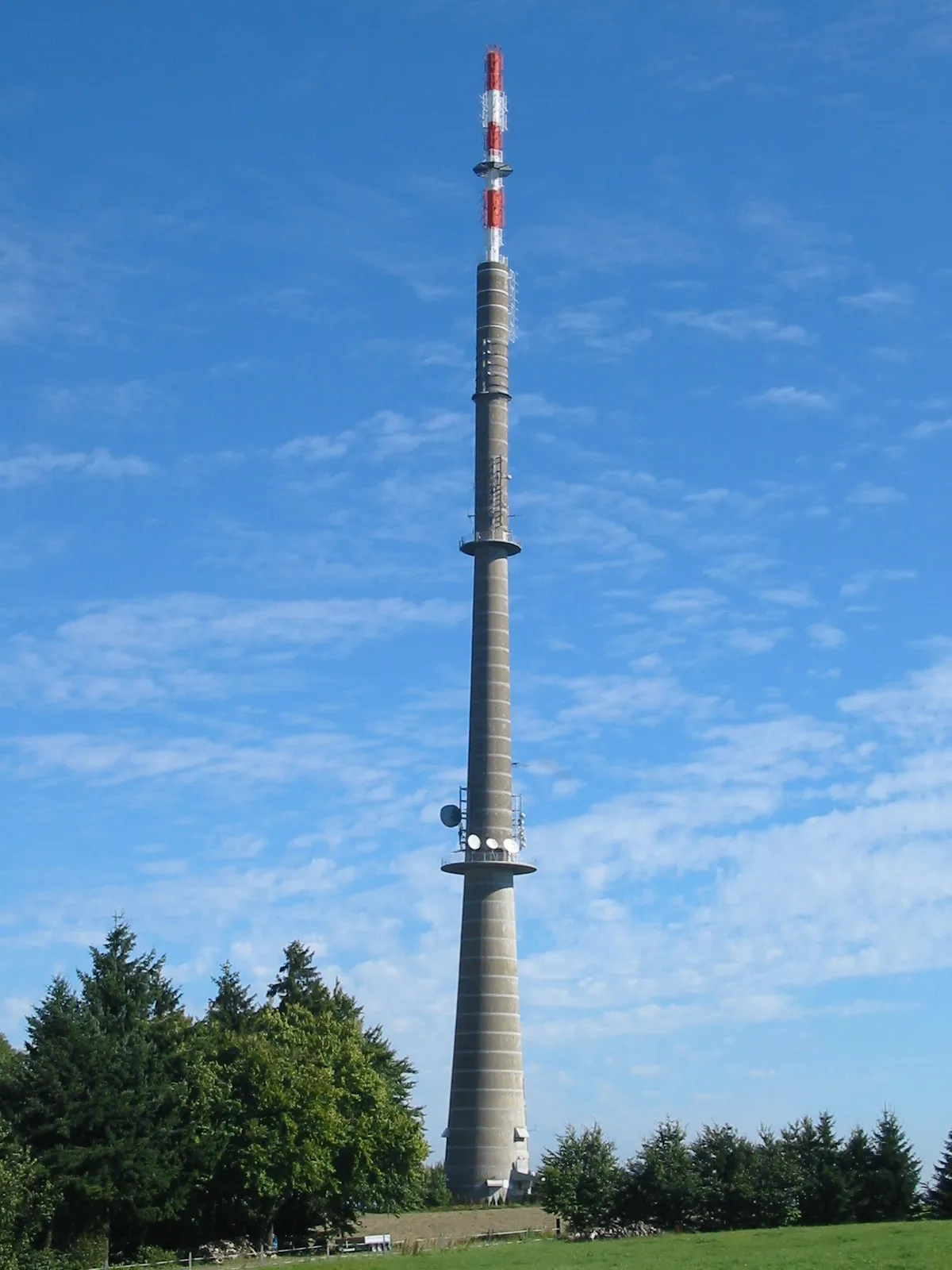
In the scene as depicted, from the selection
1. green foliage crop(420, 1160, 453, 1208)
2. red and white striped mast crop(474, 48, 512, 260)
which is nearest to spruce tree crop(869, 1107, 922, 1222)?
green foliage crop(420, 1160, 453, 1208)

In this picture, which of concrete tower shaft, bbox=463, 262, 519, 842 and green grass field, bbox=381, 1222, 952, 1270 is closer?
green grass field, bbox=381, 1222, 952, 1270

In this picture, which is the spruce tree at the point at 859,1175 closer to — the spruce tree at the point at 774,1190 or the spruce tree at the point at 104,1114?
the spruce tree at the point at 774,1190

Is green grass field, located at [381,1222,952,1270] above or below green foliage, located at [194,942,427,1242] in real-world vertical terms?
below

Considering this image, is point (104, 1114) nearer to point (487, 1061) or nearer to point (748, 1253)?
point (748, 1253)

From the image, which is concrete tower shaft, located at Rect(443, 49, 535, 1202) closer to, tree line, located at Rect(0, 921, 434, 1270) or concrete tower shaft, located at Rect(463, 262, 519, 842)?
concrete tower shaft, located at Rect(463, 262, 519, 842)

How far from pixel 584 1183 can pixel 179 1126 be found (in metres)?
16.8

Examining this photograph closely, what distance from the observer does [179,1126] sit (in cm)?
5456

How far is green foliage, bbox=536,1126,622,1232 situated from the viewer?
61.8m

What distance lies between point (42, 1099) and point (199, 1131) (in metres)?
6.60

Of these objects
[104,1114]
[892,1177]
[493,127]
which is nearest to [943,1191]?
[892,1177]

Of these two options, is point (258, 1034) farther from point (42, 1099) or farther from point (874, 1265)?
point (874, 1265)

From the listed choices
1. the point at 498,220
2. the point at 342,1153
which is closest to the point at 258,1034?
the point at 342,1153

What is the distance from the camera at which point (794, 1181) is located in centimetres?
6075

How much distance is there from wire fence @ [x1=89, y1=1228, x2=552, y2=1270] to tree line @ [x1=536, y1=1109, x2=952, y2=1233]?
5571 millimetres
